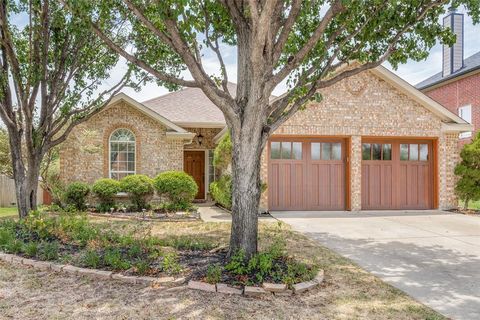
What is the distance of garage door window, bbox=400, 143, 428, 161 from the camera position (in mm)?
13227

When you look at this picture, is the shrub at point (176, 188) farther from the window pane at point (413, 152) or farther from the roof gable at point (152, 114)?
the window pane at point (413, 152)

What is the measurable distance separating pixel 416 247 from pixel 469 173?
22.5 ft

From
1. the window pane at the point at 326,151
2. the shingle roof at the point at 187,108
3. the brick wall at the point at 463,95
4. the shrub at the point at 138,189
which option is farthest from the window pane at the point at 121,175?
the brick wall at the point at 463,95

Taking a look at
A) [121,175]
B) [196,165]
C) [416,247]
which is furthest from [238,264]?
[196,165]

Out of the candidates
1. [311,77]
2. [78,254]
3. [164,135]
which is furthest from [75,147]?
[311,77]

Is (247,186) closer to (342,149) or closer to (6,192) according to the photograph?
(342,149)

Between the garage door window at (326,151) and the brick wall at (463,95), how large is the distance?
355 inches

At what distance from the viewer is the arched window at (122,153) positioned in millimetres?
14070

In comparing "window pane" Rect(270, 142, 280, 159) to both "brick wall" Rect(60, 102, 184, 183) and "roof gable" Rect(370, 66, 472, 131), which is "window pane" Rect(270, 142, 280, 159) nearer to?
"brick wall" Rect(60, 102, 184, 183)

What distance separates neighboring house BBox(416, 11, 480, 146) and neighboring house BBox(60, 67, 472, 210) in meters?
7.21

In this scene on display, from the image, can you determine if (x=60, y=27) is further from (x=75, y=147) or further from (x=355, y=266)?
(x=355, y=266)

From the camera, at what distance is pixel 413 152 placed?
43.6ft

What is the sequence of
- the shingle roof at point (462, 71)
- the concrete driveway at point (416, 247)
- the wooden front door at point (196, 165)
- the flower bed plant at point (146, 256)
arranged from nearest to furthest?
1. the concrete driveway at point (416, 247)
2. the flower bed plant at point (146, 256)
3. the wooden front door at point (196, 165)
4. the shingle roof at point (462, 71)

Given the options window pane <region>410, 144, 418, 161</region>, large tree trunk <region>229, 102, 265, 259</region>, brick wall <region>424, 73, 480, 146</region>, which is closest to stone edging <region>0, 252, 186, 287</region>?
large tree trunk <region>229, 102, 265, 259</region>
